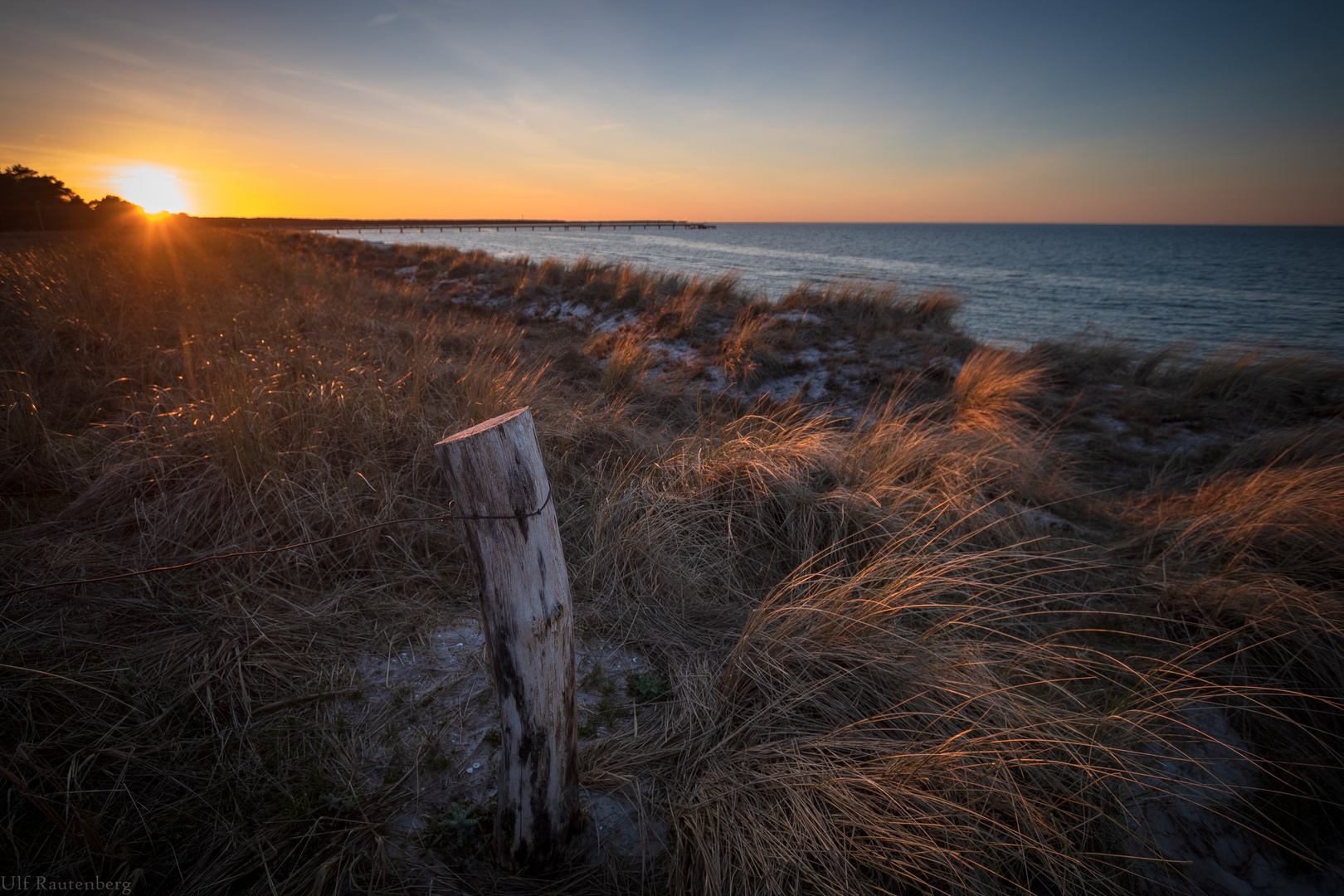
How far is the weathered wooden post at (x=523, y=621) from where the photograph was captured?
4.28ft

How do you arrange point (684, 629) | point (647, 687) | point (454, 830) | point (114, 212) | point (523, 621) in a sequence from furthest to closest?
1. point (114, 212)
2. point (684, 629)
3. point (647, 687)
4. point (454, 830)
5. point (523, 621)

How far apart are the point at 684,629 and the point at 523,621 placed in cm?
152

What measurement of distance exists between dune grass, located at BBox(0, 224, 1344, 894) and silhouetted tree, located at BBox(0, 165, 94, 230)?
85.9 feet

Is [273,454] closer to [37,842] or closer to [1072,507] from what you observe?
[37,842]

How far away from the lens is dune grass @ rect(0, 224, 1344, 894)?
4.97 ft

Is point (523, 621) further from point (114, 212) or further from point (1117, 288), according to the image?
point (114, 212)

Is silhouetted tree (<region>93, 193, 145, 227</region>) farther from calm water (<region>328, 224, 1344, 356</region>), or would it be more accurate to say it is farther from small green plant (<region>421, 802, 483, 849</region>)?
small green plant (<region>421, 802, 483, 849</region>)

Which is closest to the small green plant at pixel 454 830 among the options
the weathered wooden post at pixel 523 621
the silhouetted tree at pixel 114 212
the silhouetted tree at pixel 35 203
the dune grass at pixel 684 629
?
the dune grass at pixel 684 629

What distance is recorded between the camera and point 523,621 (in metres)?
1.36

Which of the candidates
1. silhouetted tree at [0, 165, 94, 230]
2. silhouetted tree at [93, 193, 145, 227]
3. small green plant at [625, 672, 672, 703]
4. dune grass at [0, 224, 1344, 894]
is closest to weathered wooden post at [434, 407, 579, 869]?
dune grass at [0, 224, 1344, 894]

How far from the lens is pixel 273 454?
299cm

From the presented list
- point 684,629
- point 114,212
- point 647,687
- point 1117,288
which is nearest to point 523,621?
point 647,687

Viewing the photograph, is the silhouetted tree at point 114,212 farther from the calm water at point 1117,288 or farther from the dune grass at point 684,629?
the dune grass at point 684,629

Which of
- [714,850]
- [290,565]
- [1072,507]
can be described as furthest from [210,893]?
[1072,507]
